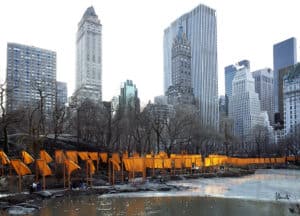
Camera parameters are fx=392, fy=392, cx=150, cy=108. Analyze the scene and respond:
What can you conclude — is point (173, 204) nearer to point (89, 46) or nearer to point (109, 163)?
point (109, 163)

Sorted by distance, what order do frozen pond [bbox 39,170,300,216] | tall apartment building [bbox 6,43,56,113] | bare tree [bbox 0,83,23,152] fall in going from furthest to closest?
tall apartment building [bbox 6,43,56,113], bare tree [bbox 0,83,23,152], frozen pond [bbox 39,170,300,216]

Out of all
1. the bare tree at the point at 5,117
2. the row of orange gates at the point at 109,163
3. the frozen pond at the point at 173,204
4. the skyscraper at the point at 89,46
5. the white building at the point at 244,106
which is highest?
the skyscraper at the point at 89,46

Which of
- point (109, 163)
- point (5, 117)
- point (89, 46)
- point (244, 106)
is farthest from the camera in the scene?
point (244, 106)

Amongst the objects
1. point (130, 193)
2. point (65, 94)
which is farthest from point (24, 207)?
point (65, 94)

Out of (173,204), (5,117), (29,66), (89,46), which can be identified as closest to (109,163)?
(5,117)

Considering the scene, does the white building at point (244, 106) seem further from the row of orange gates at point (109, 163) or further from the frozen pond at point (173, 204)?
the frozen pond at point (173, 204)

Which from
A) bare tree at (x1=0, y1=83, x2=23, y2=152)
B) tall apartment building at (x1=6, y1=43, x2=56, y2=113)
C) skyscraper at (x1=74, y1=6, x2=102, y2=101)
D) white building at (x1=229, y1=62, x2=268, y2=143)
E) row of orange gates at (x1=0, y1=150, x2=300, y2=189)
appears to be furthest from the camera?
white building at (x1=229, y1=62, x2=268, y2=143)

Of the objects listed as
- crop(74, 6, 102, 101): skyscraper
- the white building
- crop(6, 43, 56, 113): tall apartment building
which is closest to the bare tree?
crop(6, 43, 56, 113): tall apartment building

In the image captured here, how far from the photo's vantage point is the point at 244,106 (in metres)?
187

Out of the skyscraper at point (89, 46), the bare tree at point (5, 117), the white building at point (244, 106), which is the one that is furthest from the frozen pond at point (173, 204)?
the skyscraper at point (89, 46)

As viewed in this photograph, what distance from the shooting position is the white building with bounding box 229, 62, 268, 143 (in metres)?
177

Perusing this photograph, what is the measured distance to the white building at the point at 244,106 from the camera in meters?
177

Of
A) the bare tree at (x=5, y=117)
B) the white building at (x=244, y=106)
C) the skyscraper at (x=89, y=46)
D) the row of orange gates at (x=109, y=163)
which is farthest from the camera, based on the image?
the white building at (x=244, y=106)

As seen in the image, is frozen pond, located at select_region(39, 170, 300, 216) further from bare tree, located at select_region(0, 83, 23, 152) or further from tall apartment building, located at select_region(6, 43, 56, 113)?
tall apartment building, located at select_region(6, 43, 56, 113)
